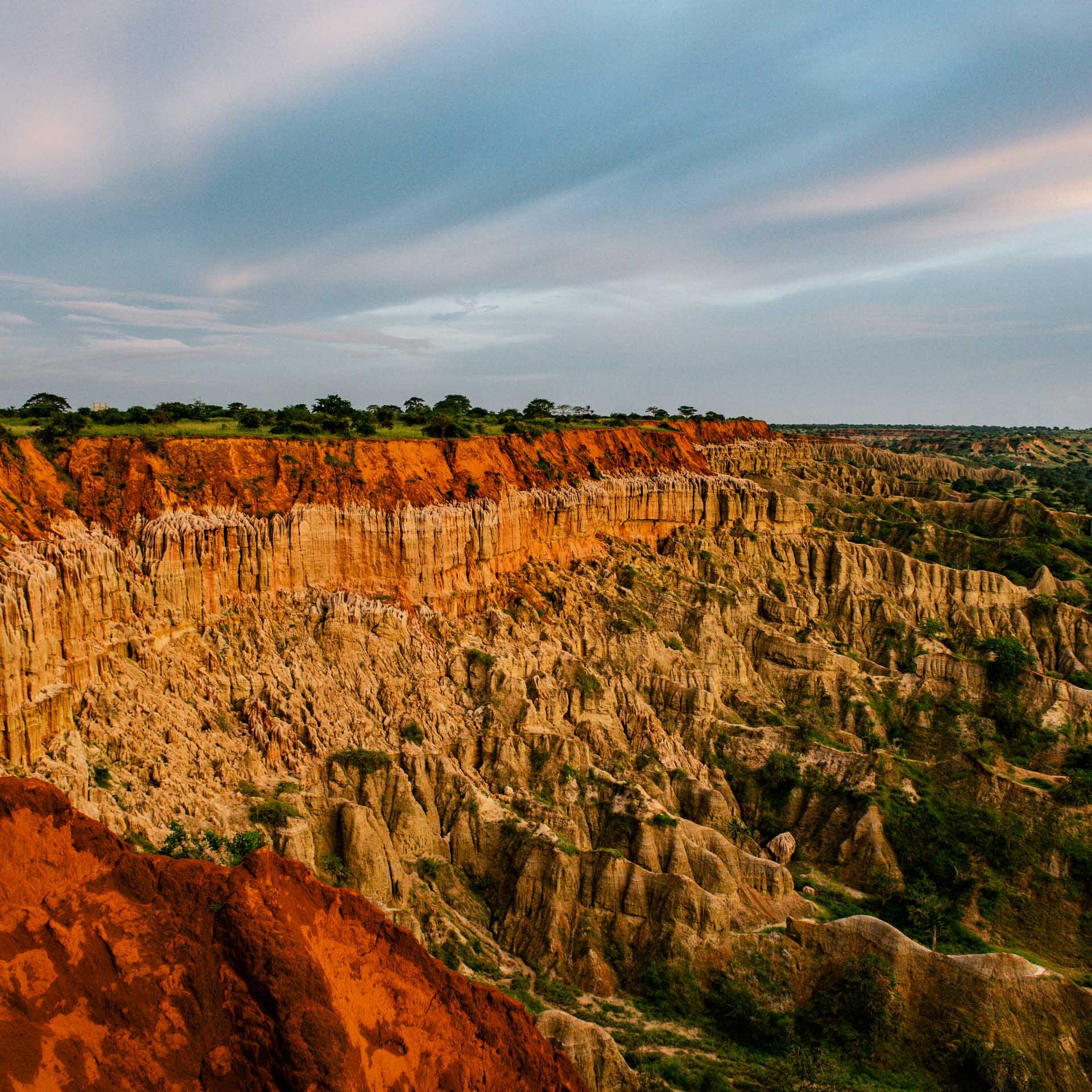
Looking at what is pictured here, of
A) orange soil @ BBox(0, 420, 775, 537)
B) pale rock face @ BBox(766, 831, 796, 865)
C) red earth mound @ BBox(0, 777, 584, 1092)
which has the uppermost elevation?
orange soil @ BBox(0, 420, 775, 537)

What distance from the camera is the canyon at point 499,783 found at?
1277 cm

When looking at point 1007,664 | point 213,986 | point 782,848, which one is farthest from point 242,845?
point 1007,664

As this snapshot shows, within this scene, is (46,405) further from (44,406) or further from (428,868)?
(428,868)

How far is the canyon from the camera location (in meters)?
12.8

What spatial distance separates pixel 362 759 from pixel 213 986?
20118 millimetres

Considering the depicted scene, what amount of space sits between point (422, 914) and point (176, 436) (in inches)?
964

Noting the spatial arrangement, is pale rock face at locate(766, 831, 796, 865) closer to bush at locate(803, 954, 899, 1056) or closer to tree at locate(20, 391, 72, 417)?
bush at locate(803, 954, 899, 1056)

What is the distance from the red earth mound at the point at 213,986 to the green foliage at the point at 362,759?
57.8 ft

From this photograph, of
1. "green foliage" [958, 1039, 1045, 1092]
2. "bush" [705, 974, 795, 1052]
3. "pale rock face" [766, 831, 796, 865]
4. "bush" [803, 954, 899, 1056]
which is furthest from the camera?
"pale rock face" [766, 831, 796, 865]

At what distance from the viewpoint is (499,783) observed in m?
34.9

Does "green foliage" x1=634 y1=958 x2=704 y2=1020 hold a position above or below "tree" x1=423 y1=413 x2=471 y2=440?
below

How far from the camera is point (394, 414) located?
55000 millimetres

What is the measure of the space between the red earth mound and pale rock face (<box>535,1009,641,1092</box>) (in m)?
8.12

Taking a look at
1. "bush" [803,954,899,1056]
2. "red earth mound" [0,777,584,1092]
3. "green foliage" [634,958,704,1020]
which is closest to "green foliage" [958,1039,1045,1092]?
"bush" [803,954,899,1056]
